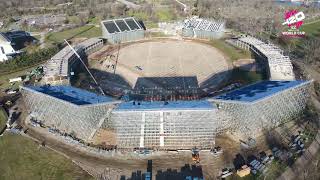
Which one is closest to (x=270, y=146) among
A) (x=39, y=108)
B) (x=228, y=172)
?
(x=228, y=172)

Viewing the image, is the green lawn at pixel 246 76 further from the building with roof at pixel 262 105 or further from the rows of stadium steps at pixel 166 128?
the rows of stadium steps at pixel 166 128

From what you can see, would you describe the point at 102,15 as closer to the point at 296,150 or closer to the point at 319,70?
the point at 319,70

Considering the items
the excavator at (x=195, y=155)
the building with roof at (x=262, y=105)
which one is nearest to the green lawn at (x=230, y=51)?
the building with roof at (x=262, y=105)

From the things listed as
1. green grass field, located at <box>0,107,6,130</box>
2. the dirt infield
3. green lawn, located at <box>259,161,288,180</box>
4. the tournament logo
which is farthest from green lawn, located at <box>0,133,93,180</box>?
the tournament logo

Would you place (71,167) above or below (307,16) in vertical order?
below

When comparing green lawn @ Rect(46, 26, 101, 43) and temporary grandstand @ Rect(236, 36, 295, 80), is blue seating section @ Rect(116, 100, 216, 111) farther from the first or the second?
green lawn @ Rect(46, 26, 101, 43)
